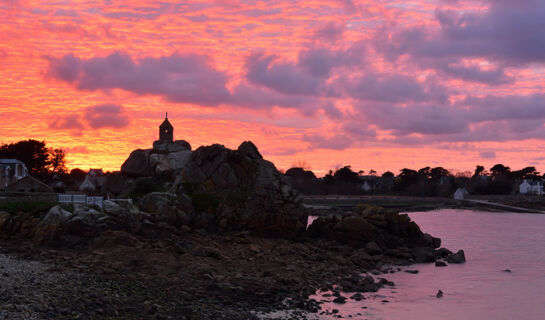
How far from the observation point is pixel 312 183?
190m

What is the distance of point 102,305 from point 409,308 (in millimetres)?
15504

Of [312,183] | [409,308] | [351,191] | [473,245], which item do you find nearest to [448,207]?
[351,191]

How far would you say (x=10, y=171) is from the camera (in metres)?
67.8

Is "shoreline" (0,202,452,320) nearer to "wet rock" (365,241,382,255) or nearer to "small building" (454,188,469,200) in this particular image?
"wet rock" (365,241,382,255)

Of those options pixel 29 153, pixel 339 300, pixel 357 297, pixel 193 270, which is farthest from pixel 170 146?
pixel 29 153

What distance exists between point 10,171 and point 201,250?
44310 millimetres

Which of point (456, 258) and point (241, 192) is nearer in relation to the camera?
point (241, 192)

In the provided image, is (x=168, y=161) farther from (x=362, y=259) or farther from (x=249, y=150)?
(x=362, y=259)

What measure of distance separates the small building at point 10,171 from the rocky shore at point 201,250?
2346 cm

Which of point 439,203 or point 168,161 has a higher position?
point 168,161

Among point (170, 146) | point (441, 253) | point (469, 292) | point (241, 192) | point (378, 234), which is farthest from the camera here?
point (170, 146)

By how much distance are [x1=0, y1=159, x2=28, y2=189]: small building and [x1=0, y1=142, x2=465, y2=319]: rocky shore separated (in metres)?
23.5

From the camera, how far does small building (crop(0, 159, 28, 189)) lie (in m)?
63.5

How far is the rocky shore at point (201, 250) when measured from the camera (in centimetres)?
2205
